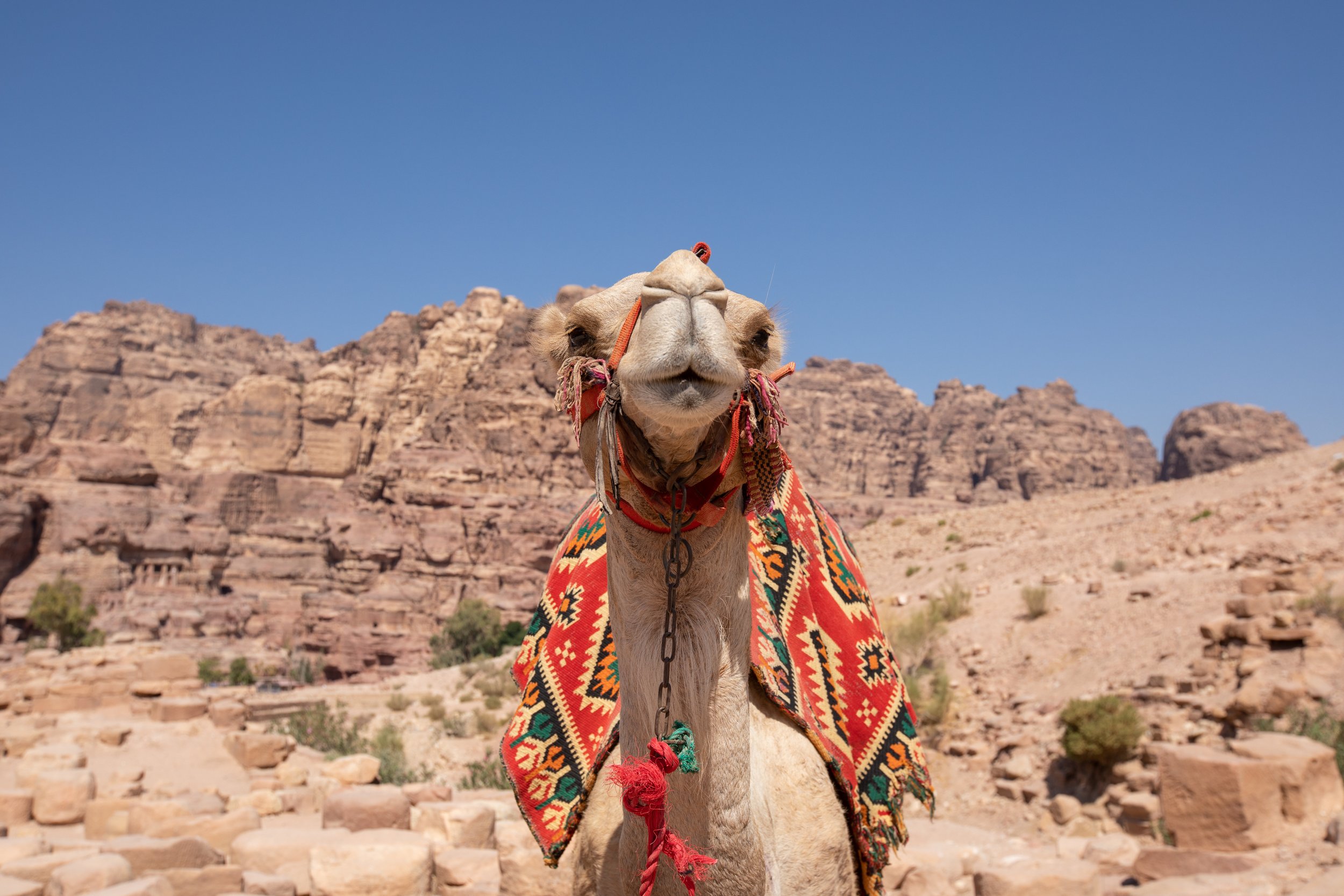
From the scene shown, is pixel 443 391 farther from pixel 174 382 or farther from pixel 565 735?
pixel 565 735

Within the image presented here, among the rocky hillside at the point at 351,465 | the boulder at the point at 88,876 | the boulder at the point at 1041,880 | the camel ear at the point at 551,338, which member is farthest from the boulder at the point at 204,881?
the rocky hillside at the point at 351,465

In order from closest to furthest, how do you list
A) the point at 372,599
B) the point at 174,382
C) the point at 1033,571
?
1. the point at 1033,571
2. the point at 372,599
3. the point at 174,382

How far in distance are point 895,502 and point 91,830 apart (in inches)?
3122

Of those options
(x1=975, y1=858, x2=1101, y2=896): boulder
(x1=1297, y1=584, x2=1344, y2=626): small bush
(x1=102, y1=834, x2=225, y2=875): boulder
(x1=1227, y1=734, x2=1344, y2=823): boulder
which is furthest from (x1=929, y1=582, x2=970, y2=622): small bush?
(x1=102, y1=834, x2=225, y2=875): boulder

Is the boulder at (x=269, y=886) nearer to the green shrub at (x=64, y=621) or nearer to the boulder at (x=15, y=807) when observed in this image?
the boulder at (x=15, y=807)

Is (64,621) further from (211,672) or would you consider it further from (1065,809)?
(1065,809)

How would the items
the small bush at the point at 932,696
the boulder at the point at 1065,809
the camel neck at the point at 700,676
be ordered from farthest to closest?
1. the small bush at the point at 932,696
2. the boulder at the point at 1065,809
3. the camel neck at the point at 700,676

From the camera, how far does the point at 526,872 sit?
593cm

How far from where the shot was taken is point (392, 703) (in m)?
28.6

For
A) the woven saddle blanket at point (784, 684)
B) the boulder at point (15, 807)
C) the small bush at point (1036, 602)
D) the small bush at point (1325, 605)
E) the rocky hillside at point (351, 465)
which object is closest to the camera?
the woven saddle blanket at point (784, 684)

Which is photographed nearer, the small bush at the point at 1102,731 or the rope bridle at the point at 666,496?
the rope bridle at the point at 666,496

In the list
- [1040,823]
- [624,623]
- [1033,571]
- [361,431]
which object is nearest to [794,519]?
[624,623]

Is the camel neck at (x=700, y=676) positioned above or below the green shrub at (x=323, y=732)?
above

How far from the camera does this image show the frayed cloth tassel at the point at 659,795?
1979 mm
